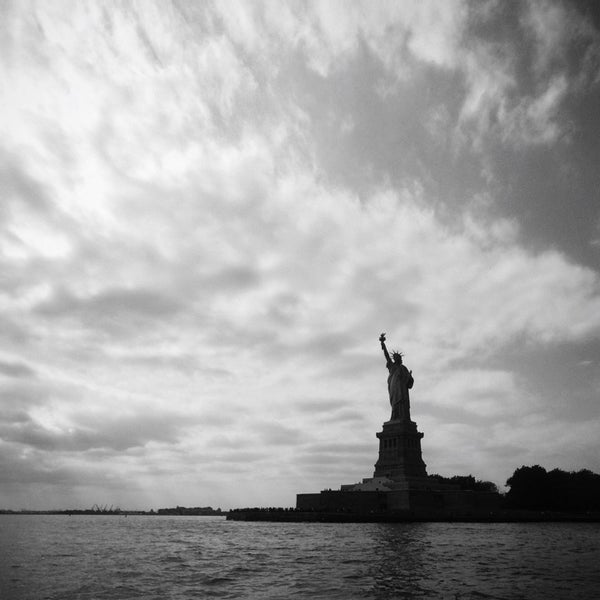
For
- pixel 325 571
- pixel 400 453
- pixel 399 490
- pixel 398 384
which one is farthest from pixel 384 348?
pixel 325 571

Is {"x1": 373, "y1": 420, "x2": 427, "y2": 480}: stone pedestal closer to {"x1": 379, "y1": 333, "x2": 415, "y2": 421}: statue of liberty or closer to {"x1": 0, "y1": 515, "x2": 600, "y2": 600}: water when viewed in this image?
{"x1": 379, "y1": 333, "x2": 415, "y2": 421}: statue of liberty

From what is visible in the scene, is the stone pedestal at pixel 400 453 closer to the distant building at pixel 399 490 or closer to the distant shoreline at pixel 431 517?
the distant building at pixel 399 490

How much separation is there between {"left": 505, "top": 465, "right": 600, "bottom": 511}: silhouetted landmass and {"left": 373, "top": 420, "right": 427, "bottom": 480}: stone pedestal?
24.2 m

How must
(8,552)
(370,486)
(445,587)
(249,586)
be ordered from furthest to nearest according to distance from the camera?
1. (370,486)
2. (8,552)
3. (249,586)
4. (445,587)

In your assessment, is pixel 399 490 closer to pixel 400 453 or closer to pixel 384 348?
pixel 400 453

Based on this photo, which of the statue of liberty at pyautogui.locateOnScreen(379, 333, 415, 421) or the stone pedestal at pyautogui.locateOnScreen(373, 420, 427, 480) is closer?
the stone pedestal at pyautogui.locateOnScreen(373, 420, 427, 480)

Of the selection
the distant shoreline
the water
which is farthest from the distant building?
the water

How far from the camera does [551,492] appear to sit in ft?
292

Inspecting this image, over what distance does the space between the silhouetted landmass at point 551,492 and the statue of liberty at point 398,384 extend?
86.9ft

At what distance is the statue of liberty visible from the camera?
266 ft

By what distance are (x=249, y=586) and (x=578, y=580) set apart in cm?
1454

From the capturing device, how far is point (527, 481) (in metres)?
90.4

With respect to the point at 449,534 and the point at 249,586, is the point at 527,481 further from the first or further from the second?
the point at 249,586

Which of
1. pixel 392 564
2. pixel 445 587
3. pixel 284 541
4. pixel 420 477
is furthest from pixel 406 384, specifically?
pixel 445 587
